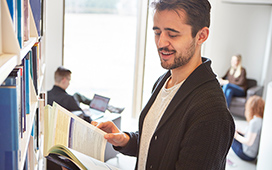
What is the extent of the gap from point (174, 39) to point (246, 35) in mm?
6586

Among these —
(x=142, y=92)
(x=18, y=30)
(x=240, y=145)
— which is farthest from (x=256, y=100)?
(x=18, y=30)

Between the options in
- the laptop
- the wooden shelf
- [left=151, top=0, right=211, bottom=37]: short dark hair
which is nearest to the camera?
the wooden shelf

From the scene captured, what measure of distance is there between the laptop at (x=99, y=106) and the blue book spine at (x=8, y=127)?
3091 mm

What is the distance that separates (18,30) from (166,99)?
2.17ft

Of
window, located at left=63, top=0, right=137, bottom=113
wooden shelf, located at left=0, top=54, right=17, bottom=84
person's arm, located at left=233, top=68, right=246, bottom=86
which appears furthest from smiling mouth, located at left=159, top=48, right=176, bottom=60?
person's arm, located at left=233, top=68, right=246, bottom=86

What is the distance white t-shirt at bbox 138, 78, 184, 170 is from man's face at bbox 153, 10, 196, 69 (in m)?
0.14

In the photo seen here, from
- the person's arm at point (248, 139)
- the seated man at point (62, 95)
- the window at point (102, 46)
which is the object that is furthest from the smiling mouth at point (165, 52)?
the window at point (102, 46)

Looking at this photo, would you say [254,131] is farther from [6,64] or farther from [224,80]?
[6,64]

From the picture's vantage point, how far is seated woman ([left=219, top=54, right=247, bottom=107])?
20.4 feet

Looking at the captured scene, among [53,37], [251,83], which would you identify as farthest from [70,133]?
[251,83]

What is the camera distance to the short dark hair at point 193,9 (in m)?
1.17

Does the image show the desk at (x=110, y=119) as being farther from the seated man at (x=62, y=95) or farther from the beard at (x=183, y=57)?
the beard at (x=183, y=57)

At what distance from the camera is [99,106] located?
13.0 ft

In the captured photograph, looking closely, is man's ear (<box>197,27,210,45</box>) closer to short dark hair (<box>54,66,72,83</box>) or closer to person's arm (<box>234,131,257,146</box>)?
short dark hair (<box>54,66,72,83</box>)
